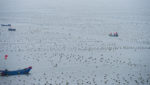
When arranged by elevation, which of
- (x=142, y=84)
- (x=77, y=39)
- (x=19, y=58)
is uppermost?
(x=77, y=39)

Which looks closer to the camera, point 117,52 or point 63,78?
point 63,78

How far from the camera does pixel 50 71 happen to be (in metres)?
22.3

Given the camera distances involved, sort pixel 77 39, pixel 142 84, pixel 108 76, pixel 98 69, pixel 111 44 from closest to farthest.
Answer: pixel 142 84
pixel 108 76
pixel 98 69
pixel 111 44
pixel 77 39

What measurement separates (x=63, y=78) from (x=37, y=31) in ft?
71.9

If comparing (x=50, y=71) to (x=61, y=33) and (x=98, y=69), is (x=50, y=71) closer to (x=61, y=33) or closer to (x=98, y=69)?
(x=98, y=69)

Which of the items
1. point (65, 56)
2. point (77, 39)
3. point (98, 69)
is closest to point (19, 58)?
point (65, 56)

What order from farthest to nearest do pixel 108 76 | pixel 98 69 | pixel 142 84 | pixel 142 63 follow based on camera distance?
pixel 142 63, pixel 98 69, pixel 108 76, pixel 142 84

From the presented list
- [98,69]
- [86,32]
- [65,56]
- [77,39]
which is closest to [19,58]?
[65,56]

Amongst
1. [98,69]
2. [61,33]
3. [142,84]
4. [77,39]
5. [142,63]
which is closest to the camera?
[142,84]

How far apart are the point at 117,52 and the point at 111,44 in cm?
395

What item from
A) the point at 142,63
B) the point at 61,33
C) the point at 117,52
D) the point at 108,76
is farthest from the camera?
the point at 61,33

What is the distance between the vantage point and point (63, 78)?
20.9 metres

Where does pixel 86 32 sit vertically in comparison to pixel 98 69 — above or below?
above

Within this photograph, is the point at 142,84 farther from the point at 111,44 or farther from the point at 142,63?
the point at 111,44
